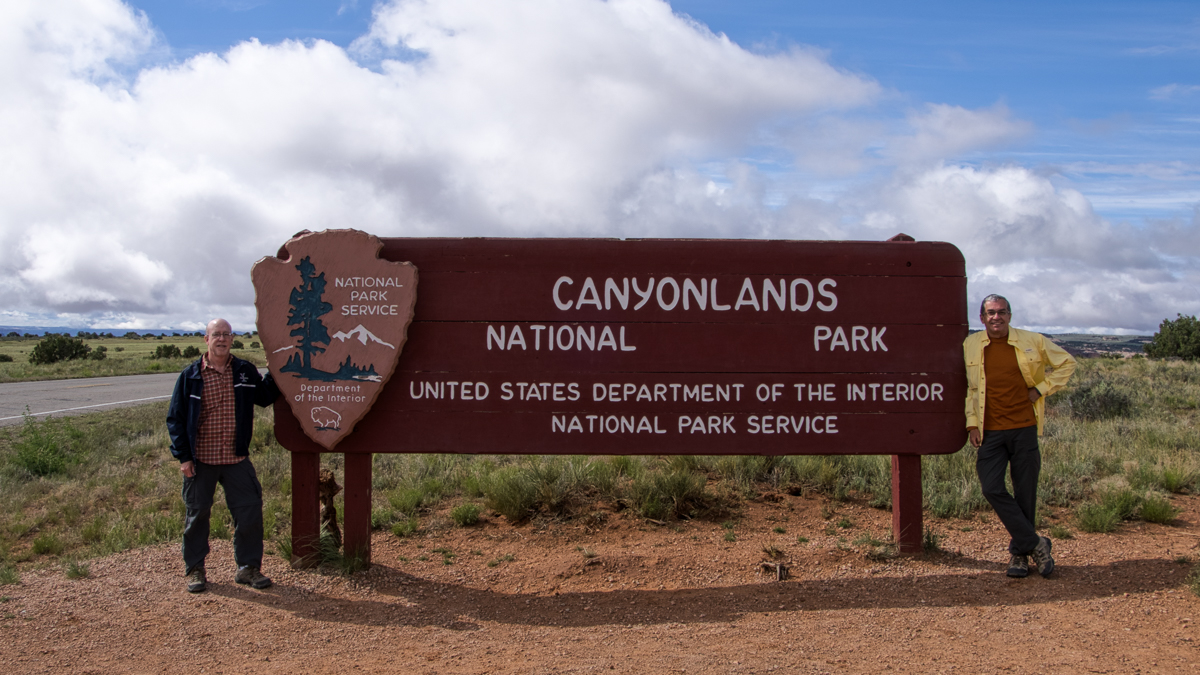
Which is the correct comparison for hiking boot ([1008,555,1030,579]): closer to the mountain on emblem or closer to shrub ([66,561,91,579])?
the mountain on emblem

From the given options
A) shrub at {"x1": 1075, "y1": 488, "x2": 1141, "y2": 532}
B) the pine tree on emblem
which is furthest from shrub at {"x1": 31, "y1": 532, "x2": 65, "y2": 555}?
shrub at {"x1": 1075, "y1": 488, "x2": 1141, "y2": 532}

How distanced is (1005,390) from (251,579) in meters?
5.02

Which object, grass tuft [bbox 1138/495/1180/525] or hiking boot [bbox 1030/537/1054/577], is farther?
grass tuft [bbox 1138/495/1180/525]

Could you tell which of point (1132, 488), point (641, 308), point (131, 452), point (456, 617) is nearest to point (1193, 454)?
point (1132, 488)

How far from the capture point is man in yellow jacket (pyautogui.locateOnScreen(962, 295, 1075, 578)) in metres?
4.70

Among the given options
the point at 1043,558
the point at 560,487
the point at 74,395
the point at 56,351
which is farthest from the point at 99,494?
the point at 56,351

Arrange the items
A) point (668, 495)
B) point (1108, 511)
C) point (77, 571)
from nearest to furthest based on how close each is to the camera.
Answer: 1. point (77, 571)
2. point (1108, 511)
3. point (668, 495)

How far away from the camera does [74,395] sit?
59.3 feet

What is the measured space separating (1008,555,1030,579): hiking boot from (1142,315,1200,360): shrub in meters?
30.1

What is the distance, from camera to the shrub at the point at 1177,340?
28.6 m

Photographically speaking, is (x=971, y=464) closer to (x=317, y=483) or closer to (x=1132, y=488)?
(x=1132, y=488)

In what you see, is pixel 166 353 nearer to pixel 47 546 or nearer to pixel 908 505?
pixel 47 546

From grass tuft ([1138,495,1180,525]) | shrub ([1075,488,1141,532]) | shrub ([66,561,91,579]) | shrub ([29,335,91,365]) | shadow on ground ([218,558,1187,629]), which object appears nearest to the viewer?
shadow on ground ([218,558,1187,629])

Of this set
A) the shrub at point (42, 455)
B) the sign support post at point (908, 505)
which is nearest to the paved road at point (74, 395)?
the shrub at point (42, 455)
